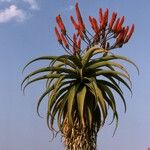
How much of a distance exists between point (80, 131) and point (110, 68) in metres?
3.26

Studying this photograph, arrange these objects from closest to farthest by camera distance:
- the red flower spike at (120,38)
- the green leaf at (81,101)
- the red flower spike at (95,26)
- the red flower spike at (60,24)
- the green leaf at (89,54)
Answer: the green leaf at (81,101) → the red flower spike at (95,26) → the green leaf at (89,54) → the red flower spike at (120,38) → the red flower spike at (60,24)

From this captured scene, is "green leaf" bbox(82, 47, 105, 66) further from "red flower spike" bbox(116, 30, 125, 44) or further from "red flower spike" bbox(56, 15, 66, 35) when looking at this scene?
"red flower spike" bbox(56, 15, 66, 35)

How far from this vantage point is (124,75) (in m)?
16.1

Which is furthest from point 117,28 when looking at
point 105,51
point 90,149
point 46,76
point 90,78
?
point 90,149

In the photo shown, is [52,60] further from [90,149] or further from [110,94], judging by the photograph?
[90,149]

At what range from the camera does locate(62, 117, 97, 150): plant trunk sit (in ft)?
51.4

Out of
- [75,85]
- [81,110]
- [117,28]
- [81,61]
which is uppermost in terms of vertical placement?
[117,28]

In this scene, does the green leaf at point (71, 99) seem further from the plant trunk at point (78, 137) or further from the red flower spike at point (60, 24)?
the red flower spike at point (60, 24)

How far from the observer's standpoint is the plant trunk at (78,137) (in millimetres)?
15680

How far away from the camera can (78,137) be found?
51.9 ft

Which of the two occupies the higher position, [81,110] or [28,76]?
[28,76]

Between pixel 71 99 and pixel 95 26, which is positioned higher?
pixel 95 26

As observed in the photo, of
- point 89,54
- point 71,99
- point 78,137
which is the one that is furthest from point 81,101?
point 89,54

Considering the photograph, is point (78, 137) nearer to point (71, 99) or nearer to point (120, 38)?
point (71, 99)
